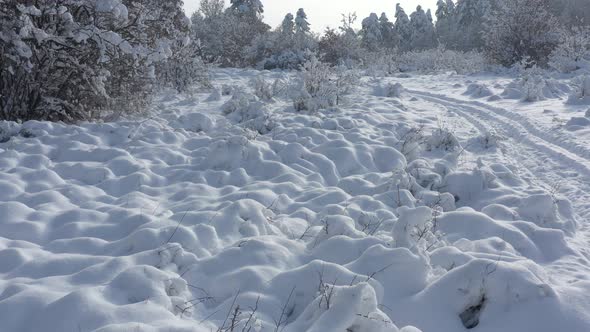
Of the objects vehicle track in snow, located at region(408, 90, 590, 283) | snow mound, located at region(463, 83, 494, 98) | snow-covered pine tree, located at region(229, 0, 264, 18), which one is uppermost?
snow-covered pine tree, located at region(229, 0, 264, 18)

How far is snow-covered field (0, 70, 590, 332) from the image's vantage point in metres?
2.73

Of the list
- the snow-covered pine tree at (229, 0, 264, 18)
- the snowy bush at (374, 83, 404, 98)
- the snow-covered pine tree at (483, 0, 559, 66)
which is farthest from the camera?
the snow-covered pine tree at (229, 0, 264, 18)

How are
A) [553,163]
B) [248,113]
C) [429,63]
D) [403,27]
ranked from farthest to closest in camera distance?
[403,27], [429,63], [248,113], [553,163]

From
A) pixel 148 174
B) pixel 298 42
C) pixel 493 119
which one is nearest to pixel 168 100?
pixel 148 174

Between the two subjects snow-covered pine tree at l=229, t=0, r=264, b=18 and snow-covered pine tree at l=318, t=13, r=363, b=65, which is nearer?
snow-covered pine tree at l=318, t=13, r=363, b=65

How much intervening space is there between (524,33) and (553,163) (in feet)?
46.2

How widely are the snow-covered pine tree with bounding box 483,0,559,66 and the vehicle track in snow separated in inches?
397

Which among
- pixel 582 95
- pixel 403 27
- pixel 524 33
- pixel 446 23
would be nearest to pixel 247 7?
pixel 403 27

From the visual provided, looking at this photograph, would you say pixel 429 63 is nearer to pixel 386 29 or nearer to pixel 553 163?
pixel 553 163

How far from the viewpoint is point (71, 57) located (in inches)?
248

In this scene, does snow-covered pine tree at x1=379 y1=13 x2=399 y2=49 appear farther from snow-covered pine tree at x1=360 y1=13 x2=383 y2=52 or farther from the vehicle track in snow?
the vehicle track in snow

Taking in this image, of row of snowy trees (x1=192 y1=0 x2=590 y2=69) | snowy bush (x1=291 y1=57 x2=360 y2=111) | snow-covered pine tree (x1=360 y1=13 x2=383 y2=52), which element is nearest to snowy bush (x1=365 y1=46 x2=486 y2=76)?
row of snowy trees (x1=192 y1=0 x2=590 y2=69)

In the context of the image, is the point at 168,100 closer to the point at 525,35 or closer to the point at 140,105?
the point at 140,105

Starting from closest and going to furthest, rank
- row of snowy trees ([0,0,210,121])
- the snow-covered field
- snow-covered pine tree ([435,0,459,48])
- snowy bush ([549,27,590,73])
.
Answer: the snow-covered field, row of snowy trees ([0,0,210,121]), snowy bush ([549,27,590,73]), snow-covered pine tree ([435,0,459,48])
